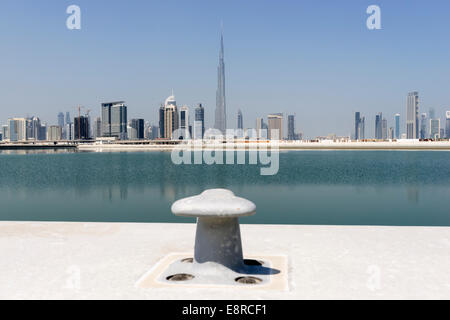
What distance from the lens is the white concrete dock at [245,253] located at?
5.55m

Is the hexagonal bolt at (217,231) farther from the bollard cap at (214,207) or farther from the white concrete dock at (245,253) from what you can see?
the white concrete dock at (245,253)

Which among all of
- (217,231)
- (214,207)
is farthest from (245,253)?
(214,207)

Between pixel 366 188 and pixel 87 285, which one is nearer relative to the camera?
pixel 87 285

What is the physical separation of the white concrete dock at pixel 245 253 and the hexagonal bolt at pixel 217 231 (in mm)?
743

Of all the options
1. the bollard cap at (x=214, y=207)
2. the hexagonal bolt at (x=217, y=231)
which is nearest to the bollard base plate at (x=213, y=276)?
the hexagonal bolt at (x=217, y=231)

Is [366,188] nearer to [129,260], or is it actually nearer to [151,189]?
[151,189]

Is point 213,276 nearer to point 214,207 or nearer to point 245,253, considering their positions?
point 214,207

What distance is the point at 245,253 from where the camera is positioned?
8.03 m

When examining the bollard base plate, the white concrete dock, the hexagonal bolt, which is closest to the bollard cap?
the hexagonal bolt

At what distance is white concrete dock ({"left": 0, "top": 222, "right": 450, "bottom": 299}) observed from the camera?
18.2ft
